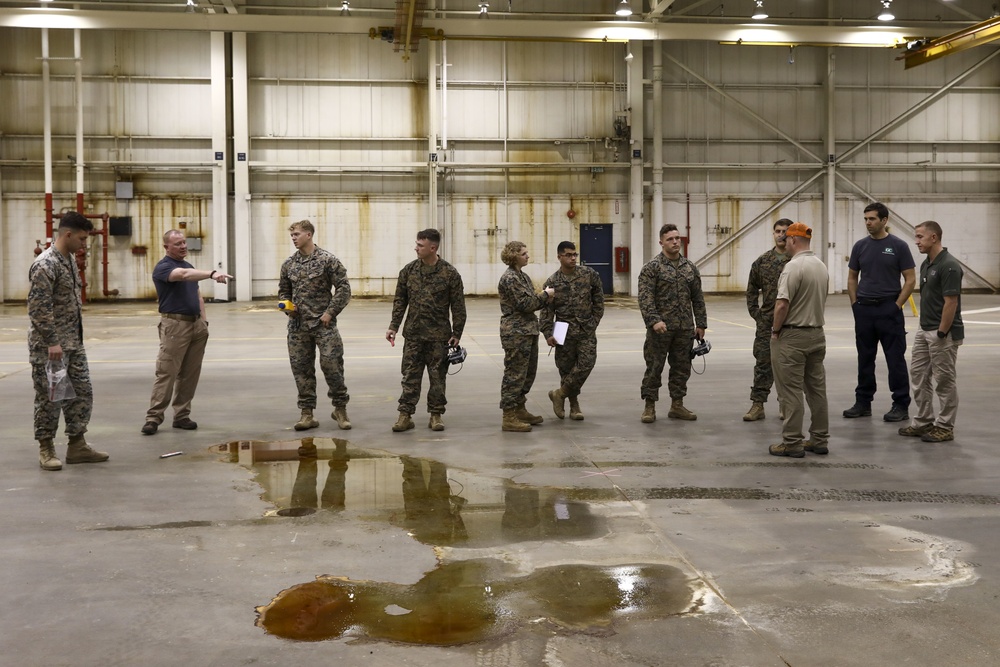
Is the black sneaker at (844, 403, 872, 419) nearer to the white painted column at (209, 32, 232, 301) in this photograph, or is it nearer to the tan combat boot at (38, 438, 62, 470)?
the tan combat boot at (38, 438, 62, 470)

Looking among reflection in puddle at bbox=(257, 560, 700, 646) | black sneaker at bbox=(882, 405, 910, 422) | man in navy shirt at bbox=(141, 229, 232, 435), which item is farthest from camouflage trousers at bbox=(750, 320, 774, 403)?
man in navy shirt at bbox=(141, 229, 232, 435)

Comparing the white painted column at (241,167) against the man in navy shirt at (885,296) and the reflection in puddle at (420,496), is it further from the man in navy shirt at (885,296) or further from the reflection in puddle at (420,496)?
the man in navy shirt at (885,296)

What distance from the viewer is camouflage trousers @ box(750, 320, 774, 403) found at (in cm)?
920

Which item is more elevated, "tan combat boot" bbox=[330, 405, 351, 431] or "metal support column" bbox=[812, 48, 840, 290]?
"metal support column" bbox=[812, 48, 840, 290]

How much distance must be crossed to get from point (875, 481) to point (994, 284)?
26208 millimetres

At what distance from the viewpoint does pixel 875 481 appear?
271 inches

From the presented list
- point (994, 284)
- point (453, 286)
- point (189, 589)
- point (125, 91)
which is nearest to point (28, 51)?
point (125, 91)

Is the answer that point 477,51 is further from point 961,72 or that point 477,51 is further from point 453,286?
point 453,286

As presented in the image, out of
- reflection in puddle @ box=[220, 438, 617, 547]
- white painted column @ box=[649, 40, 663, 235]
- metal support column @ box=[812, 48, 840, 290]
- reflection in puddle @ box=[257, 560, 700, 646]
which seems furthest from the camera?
metal support column @ box=[812, 48, 840, 290]

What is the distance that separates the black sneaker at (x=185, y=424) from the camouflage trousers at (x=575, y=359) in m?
3.44

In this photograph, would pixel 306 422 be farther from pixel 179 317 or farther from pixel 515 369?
pixel 515 369

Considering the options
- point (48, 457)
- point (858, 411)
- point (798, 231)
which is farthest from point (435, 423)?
point (858, 411)

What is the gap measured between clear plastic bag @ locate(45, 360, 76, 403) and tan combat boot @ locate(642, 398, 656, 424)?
5002mm

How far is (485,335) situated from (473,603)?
13058 millimetres
